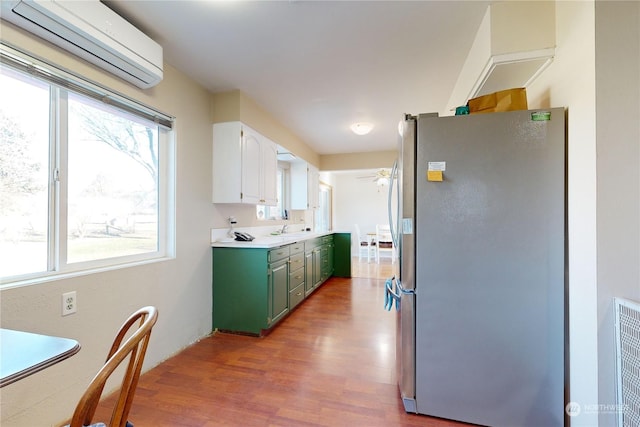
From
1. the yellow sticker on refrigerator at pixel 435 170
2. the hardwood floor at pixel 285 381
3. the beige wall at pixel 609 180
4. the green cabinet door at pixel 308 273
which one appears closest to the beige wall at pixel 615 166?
the beige wall at pixel 609 180

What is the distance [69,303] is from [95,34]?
155 cm

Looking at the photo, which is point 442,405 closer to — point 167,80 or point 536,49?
point 536,49

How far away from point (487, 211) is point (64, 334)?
100 inches

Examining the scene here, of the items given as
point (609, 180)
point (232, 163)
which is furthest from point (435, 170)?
point (232, 163)

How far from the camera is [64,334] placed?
155 centimetres

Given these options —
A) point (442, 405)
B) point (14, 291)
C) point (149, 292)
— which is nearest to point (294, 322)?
point (149, 292)

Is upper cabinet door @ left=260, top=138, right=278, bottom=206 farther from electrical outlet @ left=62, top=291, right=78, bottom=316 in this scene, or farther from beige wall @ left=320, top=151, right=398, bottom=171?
beige wall @ left=320, top=151, right=398, bottom=171

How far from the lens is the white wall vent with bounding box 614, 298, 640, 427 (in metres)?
1.11

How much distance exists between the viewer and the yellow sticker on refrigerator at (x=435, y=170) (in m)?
1.58

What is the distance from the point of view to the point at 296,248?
3.39 metres

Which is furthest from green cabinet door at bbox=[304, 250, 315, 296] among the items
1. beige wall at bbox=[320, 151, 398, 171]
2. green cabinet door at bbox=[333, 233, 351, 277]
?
beige wall at bbox=[320, 151, 398, 171]

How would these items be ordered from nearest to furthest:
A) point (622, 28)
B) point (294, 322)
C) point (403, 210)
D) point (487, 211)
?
1. point (622, 28)
2. point (487, 211)
3. point (403, 210)
4. point (294, 322)

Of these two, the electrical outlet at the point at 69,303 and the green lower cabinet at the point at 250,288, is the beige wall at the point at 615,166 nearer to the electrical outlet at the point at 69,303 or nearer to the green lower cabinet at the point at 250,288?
the green lower cabinet at the point at 250,288

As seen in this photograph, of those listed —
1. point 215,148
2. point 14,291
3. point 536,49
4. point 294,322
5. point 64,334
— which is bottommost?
point 294,322
